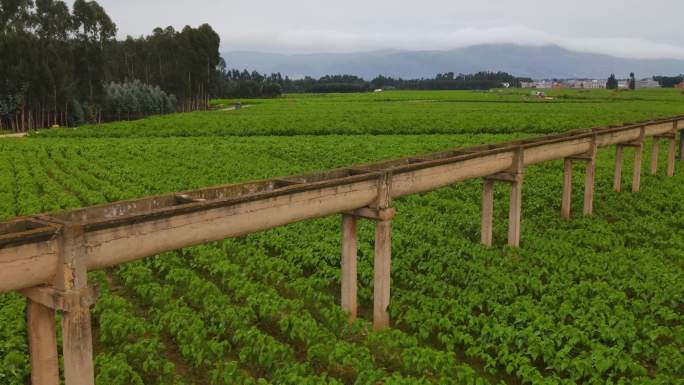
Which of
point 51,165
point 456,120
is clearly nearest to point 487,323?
point 51,165

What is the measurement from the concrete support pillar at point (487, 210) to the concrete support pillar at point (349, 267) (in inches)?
223

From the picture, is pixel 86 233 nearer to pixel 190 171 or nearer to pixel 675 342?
pixel 675 342

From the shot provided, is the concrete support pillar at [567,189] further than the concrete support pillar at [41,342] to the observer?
Yes

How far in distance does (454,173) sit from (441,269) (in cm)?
214

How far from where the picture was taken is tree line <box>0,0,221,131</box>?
5509 cm

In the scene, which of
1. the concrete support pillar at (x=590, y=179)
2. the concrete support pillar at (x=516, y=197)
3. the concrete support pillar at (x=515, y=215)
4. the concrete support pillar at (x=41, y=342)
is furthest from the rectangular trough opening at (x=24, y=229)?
the concrete support pillar at (x=590, y=179)

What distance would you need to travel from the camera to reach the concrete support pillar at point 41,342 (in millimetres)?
7242

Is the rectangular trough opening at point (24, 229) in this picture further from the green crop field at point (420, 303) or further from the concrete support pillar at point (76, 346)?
the green crop field at point (420, 303)

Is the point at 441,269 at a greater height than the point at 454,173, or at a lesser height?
lesser

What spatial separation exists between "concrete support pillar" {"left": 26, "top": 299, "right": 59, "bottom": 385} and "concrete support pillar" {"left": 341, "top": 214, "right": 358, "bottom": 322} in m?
5.30

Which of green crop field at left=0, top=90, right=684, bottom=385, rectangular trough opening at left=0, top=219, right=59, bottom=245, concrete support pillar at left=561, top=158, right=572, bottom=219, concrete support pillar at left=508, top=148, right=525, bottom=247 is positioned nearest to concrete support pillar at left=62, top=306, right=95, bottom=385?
rectangular trough opening at left=0, top=219, right=59, bottom=245

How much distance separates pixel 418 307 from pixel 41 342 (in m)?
6.74

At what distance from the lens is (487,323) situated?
10602mm

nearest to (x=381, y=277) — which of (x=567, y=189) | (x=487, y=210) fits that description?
(x=487, y=210)
